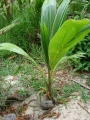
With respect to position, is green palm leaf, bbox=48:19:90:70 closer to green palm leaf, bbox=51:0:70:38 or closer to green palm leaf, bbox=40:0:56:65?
green palm leaf, bbox=40:0:56:65

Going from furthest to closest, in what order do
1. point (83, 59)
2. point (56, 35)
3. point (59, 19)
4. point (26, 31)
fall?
1. point (26, 31)
2. point (83, 59)
3. point (59, 19)
4. point (56, 35)

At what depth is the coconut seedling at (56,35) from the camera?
193 centimetres

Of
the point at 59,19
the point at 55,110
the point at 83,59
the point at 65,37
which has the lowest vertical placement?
the point at 55,110

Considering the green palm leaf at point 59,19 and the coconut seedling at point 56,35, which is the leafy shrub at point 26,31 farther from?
the green palm leaf at point 59,19

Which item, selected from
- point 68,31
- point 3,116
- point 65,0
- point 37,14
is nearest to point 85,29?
point 68,31

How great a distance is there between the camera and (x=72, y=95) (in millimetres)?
2541

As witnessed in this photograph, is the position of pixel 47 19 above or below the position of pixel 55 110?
above

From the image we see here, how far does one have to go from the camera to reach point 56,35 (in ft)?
6.45

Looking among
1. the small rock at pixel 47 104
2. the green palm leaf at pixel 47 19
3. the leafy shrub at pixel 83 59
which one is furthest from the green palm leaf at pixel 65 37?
the leafy shrub at pixel 83 59

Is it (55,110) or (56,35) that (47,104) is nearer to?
(55,110)

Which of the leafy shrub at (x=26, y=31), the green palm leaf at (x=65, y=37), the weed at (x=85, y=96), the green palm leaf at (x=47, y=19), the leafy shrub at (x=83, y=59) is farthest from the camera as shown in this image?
the leafy shrub at (x=26, y=31)

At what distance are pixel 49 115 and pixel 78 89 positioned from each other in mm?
473

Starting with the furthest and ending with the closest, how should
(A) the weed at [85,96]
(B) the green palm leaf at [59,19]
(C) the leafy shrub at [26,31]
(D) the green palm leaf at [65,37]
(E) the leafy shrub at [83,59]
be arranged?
(C) the leafy shrub at [26,31] < (E) the leafy shrub at [83,59] < (A) the weed at [85,96] < (B) the green palm leaf at [59,19] < (D) the green palm leaf at [65,37]

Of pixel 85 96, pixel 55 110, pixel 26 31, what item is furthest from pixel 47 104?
pixel 26 31
